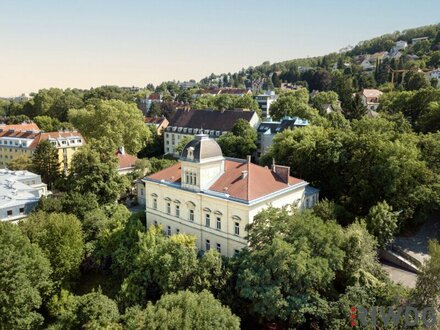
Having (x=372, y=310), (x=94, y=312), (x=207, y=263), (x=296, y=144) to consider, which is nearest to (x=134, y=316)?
(x=94, y=312)

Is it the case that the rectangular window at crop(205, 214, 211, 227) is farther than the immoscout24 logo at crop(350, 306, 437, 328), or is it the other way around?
the rectangular window at crop(205, 214, 211, 227)

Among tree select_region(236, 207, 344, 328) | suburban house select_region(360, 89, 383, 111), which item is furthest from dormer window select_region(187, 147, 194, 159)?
suburban house select_region(360, 89, 383, 111)

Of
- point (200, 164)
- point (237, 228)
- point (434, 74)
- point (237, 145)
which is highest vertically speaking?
point (434, 74)

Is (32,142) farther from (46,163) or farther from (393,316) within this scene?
(393,316)

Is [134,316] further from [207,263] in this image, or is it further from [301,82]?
[301,82]

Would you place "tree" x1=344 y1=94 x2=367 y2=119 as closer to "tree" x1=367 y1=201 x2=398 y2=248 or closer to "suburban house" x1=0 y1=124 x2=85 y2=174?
"tree" x1=367 y1=201 x2=398 y2=248

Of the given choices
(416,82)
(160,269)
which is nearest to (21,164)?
(160,269)
